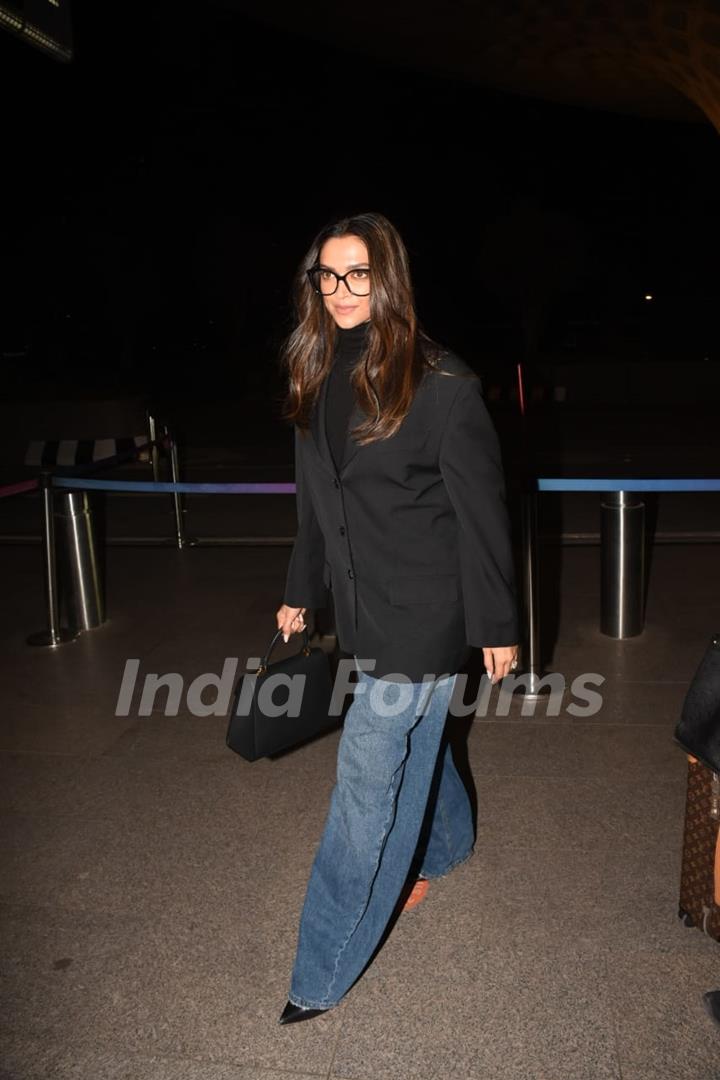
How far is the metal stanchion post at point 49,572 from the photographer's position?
6047mm

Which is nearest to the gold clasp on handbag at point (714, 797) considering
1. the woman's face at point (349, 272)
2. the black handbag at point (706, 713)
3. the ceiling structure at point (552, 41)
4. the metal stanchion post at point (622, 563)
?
the black handbag at point (706, 713)

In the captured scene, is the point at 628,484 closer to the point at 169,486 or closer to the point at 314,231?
the point at 169,486

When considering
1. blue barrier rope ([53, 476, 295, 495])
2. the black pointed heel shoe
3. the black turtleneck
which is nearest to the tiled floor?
the black pointed heel shoe

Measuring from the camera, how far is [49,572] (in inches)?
241

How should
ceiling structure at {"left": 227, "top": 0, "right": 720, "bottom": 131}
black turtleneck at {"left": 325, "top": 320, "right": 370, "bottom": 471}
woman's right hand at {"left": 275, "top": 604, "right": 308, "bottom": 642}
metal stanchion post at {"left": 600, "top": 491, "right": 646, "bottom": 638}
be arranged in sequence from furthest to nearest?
ceiling structure at {"left": 227, "top": 0, "right": 720, "bottom": 131}, metal stanchion post at {"left": 600, "top": 491, "right": 646, "bottom": 638}, woman's right hand at {"left": 275, "top": 604, "right": 308, "bottom": 642}, black turtleneck at {"left": 325, "top": 320, "right": 370, "bottom": 471}

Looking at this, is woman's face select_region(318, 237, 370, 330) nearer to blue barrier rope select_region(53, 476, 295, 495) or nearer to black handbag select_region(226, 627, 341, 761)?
black handbag select_region(226, 627, 341, 761)

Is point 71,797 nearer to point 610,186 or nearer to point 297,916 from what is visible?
point 297,916

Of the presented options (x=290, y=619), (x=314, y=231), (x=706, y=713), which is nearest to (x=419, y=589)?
(x=290, y=619)

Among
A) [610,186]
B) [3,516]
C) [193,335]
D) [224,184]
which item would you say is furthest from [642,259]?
[3,516]

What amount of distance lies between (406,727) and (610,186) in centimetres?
5551

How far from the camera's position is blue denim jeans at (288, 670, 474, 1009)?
265 centimetres

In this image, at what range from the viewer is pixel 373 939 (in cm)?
280

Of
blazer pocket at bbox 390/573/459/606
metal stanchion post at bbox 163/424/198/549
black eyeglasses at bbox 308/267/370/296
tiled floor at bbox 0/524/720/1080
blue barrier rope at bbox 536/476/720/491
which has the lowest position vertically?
tiled floor at bbox 0/524/720/1080

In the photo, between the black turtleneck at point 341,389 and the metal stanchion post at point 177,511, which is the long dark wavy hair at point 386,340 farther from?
the metal stanchion post at point 177,511
